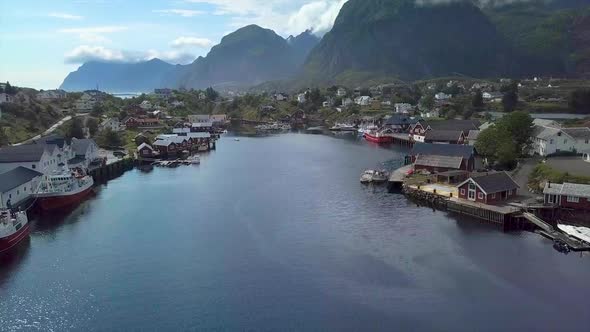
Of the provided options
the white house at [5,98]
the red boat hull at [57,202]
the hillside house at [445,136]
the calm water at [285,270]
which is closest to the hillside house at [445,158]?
the calm water at [285,270]

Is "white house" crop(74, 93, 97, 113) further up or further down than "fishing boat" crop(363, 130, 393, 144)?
further up

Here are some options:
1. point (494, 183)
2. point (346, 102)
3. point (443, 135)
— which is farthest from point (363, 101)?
point (494, 183)

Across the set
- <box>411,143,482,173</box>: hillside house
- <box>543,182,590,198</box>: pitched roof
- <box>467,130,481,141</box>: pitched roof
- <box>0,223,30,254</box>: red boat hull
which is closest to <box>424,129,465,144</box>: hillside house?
<box>467,130,481,141</box>: pitched roof

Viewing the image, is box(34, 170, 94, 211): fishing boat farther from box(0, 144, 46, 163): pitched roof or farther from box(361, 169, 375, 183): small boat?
box(361, 169, 375, 183): small boat

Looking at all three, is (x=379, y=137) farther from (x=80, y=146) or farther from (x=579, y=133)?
(x=80, y=146)

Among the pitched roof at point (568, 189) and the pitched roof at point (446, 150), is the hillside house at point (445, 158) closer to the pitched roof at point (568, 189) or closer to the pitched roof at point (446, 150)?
the pitched roof at point (446, 150)

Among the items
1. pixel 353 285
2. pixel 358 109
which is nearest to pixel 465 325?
pixel 353 285

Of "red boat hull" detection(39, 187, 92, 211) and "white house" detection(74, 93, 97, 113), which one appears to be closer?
"red boat hull" detection(39, 187, 92, 211)
